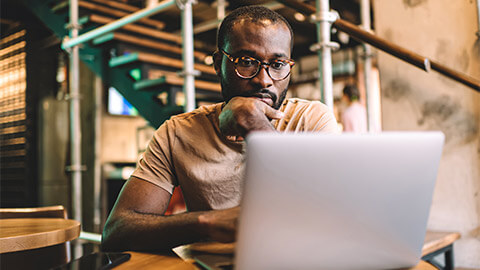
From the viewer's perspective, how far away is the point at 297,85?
26.3 ft

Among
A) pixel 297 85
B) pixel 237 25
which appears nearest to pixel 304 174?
pixel 237 25

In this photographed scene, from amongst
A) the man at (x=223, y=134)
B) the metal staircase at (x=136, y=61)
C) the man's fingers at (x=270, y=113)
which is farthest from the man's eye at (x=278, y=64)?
the metal staircase at (x=136, y=61)

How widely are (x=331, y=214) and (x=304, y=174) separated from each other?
0.27 feet

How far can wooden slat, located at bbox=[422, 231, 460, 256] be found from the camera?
62.5 inches

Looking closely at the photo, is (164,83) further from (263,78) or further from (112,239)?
(112,239)

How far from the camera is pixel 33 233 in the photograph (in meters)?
1.25

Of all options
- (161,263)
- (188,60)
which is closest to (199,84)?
(188,60)

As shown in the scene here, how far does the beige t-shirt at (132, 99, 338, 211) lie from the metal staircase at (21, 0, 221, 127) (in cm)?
120

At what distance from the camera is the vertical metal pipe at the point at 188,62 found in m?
2.07

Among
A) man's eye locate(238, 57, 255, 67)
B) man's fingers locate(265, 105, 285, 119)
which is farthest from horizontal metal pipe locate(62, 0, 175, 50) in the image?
man's fingers locate(265, 105, 285, 119)

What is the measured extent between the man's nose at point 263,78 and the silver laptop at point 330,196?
63 centimetres

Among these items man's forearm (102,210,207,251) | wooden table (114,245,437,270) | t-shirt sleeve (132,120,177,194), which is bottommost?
wooden table (114,245,437,270)

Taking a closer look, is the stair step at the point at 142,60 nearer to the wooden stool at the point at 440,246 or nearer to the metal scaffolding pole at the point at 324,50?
the metal scaffolding pole at the point at 324,50

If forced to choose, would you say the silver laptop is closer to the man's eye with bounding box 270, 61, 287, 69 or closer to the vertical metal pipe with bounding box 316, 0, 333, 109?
the man's eye with bounding box 270, 61, 287, 69
